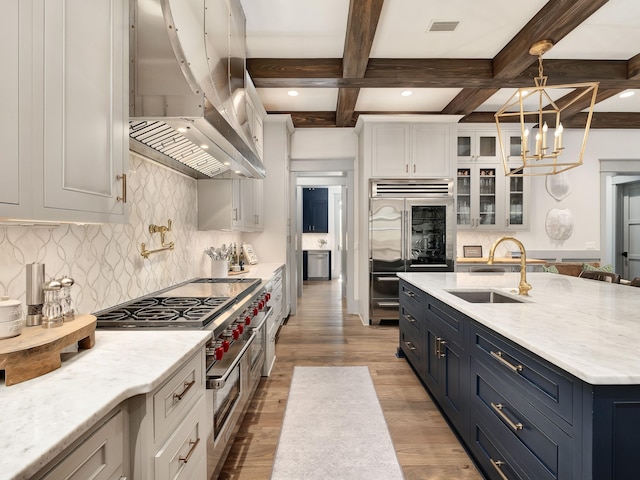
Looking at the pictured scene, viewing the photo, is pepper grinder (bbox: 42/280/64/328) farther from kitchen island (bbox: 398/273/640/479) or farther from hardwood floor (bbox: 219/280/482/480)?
kitchen island (bbox: 398/273/640/479)

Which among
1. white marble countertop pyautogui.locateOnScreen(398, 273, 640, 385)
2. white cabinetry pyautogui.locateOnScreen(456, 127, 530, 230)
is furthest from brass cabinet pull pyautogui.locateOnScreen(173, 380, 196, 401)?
white cabinetry pyautogui.locateOnScreen(456, 127, 530, 230)

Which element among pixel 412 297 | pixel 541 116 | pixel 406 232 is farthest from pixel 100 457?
pixel 406 232

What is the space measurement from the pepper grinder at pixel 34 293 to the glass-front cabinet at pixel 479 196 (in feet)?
16.2

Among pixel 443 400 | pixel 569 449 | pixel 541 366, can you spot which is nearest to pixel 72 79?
pixel 541 366

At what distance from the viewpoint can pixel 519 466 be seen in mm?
1380

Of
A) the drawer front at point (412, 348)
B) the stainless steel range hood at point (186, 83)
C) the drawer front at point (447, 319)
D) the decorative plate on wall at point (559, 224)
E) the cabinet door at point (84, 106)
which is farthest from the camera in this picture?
the decorative plate on wall at point (559, 224)

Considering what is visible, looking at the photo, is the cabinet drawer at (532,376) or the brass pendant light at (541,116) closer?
the cabinet drawer at (532,376)

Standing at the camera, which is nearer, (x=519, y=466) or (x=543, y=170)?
(x=519, y=466)

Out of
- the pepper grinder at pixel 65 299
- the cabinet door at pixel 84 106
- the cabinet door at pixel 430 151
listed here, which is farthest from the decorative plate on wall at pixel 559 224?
the pepper grinder at pixel 65 299

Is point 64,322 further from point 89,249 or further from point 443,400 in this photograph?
point 443,400

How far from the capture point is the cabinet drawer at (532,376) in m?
1.12

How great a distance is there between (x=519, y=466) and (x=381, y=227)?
3495 mm

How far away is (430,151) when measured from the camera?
→ 475cm

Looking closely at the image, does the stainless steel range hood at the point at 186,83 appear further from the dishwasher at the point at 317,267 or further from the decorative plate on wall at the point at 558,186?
the dishwasher at the point at 317,267
